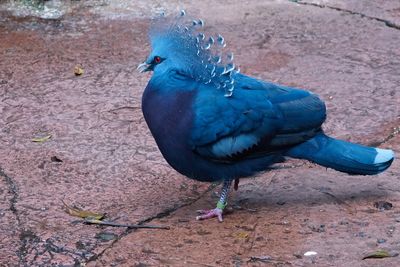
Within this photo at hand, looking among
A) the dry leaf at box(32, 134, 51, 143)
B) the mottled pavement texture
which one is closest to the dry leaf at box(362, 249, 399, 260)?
the mottled pavement texture

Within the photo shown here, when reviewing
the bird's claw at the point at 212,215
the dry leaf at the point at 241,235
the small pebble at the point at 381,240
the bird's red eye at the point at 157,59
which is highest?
the bird's red eye at the point at 157,59

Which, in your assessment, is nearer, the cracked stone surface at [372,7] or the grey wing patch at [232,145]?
the grey wing patch at [232,145]

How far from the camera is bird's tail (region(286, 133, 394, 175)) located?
12.1 feet

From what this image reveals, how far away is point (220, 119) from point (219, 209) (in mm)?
417

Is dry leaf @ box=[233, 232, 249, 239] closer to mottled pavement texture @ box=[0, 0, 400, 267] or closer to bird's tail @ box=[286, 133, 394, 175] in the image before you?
mottled pavement texture @ box=[0, 0, 400, 267]

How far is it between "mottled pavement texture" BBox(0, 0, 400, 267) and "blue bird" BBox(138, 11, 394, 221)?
0.22 m

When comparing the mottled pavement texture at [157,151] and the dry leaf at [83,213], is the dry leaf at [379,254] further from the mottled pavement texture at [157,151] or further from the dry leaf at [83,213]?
the dry leaf at [83,213]

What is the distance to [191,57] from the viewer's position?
3609 mm

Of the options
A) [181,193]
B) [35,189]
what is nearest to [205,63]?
[181,193]

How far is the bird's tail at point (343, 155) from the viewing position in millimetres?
3684

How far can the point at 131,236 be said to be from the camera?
3561 mm

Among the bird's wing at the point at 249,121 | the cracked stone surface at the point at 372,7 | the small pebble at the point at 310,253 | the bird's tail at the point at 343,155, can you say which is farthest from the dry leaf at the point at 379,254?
the cracked stone surface at the point at 372,7

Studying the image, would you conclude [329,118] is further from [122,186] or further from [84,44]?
[84,44]

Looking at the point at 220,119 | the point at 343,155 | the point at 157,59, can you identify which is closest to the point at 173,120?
the point at 220,119
